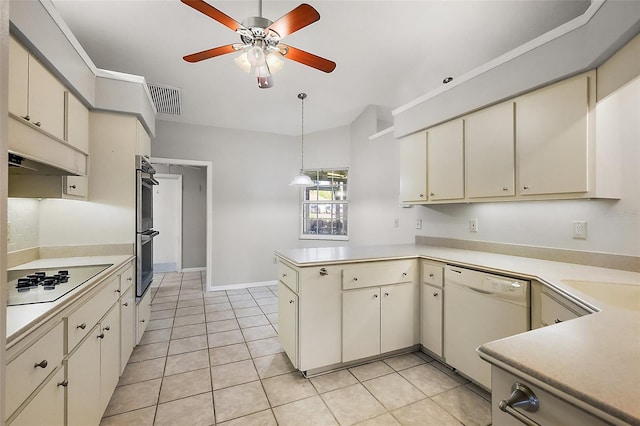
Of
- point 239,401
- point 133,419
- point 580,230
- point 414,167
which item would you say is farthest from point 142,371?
point 580,230

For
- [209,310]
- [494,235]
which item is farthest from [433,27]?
[209,310]

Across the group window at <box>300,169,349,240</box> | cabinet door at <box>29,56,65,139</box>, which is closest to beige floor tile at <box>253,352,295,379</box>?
cabinet door at <box>29,56,65,139</box>

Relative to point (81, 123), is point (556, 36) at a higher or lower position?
higher

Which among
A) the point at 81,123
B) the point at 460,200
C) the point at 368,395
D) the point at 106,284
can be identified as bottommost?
the point at 368,395

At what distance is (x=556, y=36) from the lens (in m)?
1.76

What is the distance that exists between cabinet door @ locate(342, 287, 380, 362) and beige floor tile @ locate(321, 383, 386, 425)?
27 cm

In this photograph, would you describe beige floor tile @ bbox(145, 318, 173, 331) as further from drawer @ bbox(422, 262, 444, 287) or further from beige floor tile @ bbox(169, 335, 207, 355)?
drawer @ bbox(422, 262, 444, 287)

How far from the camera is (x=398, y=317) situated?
7.94 feet

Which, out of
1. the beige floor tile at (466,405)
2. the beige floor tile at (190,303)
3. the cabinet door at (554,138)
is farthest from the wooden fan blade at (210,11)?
the beige floor tile at (190,303)

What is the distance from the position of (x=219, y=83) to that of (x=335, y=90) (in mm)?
1473

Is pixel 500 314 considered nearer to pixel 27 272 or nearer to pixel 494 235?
pixel 494 235

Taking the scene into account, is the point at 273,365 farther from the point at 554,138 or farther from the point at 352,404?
the point at 554,138

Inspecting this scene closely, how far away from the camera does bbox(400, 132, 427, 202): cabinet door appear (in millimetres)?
2854

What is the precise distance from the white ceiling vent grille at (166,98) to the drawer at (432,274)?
3547 millimetres
